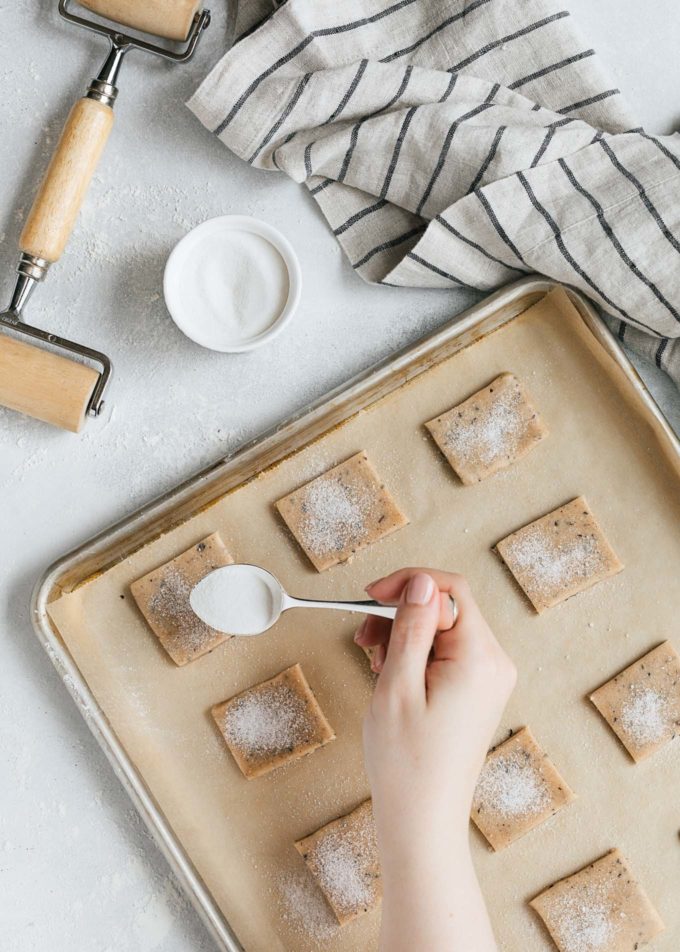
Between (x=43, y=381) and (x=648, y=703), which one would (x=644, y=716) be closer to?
(x=648, y=703)

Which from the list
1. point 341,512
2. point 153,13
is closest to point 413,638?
point 341,512

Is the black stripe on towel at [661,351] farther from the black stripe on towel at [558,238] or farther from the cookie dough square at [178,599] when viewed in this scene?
the cookie dough square at [178,599]

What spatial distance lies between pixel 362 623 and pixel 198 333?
462 mm

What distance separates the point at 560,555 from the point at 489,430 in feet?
0.65

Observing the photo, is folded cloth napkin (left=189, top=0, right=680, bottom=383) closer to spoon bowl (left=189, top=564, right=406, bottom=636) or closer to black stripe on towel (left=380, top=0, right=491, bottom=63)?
black stripe on towel (left=380, top=0, right=491, bottom=63)

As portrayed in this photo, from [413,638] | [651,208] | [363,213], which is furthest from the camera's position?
[363,213]

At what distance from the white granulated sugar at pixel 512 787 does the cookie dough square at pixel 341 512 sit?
360mm

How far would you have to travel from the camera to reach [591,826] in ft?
4.05

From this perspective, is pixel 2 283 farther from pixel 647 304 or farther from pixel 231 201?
pixel 647 304

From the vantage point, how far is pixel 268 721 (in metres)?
1.23

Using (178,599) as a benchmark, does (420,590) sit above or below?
below

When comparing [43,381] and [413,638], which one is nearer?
[413,638]

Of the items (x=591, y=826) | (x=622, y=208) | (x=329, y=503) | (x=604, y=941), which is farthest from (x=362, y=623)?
(x=622, y=208)

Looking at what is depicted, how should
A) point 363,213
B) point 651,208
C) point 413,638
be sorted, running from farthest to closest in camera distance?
point 363,213, point 651,208, point 413,638
